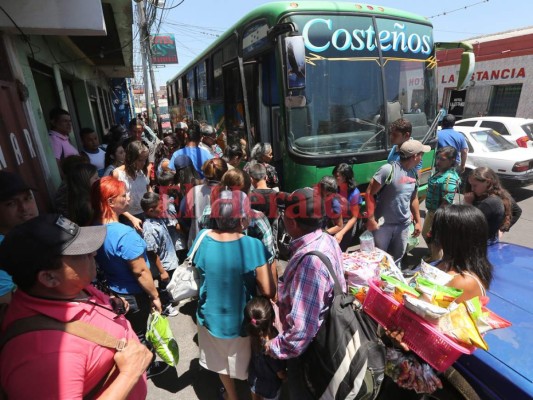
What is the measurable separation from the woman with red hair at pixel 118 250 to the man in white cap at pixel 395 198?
242cm

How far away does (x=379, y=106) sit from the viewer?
13.6 feet

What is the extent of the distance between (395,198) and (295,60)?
1.83m

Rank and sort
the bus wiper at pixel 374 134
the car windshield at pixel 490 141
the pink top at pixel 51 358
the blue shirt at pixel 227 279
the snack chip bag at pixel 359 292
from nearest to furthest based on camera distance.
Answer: the pink top at pixel 51 358 < the blue shirt at pixel 227 279 < the snack chip bag at pixel 359 292 < the bus wiper at pixel 374 134 < the car windshield at pixel 490 141

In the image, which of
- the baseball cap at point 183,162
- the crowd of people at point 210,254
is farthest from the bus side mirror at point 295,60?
the baseball cap at point 183,162

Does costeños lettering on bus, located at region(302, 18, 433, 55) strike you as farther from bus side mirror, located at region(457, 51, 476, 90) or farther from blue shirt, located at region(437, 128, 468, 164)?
blue shirt, located at region(437, 128, 468, 164)

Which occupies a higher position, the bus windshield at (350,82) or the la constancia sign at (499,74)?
the la constancia sign at (499,74)

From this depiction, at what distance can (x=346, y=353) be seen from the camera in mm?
1550

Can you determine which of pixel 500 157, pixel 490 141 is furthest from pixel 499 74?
pixel 500 157

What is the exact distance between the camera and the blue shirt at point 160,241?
3066 millimetres

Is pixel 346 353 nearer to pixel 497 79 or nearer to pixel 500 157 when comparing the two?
pixel 500 157

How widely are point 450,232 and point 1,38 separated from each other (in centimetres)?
492

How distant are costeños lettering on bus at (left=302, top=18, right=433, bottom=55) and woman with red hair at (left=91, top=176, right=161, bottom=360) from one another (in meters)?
2.92

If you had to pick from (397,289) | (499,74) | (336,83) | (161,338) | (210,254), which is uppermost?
(499,74)

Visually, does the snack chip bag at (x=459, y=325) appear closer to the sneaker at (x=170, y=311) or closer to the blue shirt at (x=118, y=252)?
the blue shirt at (x=118, y=252)
